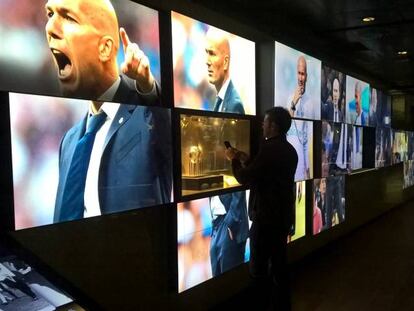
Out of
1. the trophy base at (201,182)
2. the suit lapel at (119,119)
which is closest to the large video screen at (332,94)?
the trophy base at (201,182)

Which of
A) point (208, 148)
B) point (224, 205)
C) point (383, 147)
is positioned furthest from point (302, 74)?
point (383, 147)

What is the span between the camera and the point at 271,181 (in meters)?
2.70

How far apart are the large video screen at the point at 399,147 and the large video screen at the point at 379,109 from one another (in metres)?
0.68

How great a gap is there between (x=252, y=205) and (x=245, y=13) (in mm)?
1732

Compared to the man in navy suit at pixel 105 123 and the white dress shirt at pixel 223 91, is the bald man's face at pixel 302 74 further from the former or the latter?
the man in navy suit at pixel 105 123

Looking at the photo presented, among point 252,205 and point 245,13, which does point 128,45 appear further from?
point 245,13

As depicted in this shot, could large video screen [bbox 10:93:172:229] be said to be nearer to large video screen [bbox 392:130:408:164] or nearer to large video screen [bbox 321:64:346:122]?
large video screen [bbox 321:64:346:122]

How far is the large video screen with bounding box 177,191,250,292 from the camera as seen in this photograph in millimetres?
2855

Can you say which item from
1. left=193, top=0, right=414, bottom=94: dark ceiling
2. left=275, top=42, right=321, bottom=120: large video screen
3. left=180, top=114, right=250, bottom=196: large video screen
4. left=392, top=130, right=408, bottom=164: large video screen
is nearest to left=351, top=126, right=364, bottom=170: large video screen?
left=193, top=0, right=414, bottom=94: dark ceiling

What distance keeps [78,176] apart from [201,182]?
114cm

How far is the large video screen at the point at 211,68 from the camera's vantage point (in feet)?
8.95

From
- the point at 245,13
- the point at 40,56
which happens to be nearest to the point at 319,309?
the point at 245,13

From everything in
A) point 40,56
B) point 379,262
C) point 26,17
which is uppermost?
point 26,17

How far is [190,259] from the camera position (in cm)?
292
